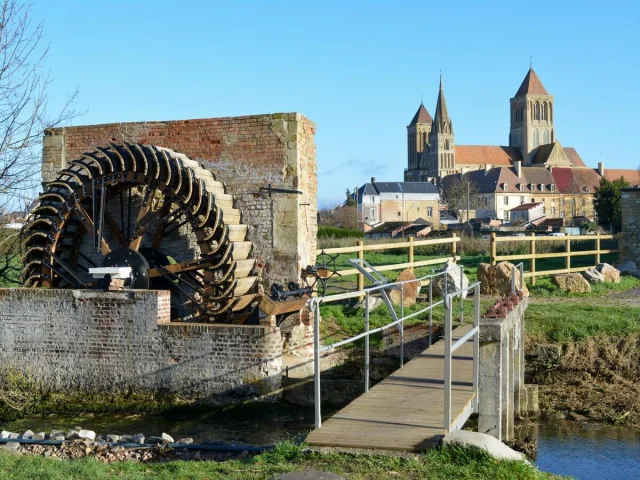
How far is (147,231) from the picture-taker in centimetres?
1338

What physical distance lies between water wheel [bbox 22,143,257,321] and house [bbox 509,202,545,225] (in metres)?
72.1

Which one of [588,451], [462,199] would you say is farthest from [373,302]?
[462,199]

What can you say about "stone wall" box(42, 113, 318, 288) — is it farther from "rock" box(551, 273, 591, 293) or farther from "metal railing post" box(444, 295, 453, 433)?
"rock" box(551, 273, 591, 293)

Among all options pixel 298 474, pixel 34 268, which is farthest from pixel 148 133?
pixel 298 474

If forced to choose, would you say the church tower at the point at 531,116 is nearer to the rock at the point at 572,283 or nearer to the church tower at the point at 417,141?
the church tower at the point at 417,141

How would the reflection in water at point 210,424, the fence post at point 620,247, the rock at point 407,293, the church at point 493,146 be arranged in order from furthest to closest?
the church at point 493,146, the fence post at point 620,247, the rock at point 407,293, the reflection in water at point 210,424

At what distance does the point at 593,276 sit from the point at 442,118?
11798 centimetres

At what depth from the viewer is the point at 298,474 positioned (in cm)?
554

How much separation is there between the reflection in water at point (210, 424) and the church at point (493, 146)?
354 feet

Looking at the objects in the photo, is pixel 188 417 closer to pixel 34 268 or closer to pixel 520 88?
pixel 34 268

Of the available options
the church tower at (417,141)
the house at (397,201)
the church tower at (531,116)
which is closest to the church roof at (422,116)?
the church tower at (417,141)

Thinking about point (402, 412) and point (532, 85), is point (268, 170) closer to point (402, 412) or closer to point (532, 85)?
point (402, 412)

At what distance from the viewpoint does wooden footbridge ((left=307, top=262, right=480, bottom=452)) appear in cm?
635

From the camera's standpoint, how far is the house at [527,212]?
3248 inches
